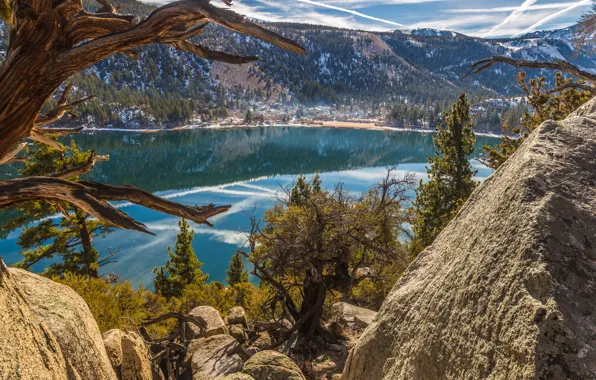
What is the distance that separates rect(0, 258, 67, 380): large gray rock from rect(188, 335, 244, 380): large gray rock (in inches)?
208

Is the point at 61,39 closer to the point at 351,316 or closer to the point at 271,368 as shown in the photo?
the point at 271,368

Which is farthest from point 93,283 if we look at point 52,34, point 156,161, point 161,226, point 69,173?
point 156,161

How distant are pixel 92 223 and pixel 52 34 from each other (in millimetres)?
20828

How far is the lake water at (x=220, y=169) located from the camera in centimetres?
4994

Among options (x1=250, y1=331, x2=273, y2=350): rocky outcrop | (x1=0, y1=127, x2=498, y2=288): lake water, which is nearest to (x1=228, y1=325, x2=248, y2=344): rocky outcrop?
(x1=250, y1=331, x2=273, y2=350): rocky outcrop

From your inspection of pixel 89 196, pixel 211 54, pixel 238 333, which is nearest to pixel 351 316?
pixel 238 333

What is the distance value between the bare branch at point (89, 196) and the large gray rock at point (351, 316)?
11.8 meters

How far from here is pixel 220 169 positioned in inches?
4301

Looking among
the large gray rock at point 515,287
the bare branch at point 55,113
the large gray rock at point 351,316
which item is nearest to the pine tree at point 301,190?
the large gray rock at point 351,316

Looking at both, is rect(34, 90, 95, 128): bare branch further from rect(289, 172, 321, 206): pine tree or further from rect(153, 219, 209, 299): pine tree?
rect(153, 219, 209, 299): pine tree

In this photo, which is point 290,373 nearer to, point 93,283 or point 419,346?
point 419,346

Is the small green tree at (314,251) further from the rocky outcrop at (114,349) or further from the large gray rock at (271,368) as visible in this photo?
the rocky outcrop at (114,349)

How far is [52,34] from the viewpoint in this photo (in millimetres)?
3271

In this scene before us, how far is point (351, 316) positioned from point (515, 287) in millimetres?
13070
